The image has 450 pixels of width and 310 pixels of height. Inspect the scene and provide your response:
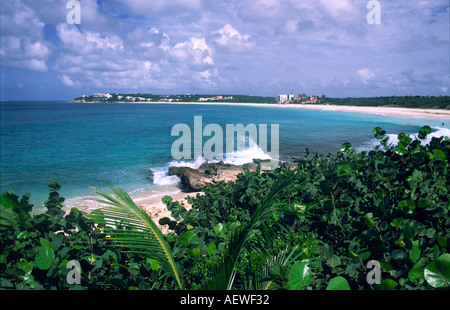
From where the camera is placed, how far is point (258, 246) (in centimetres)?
230

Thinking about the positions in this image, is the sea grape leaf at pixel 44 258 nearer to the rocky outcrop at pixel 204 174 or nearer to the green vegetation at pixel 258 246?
the green vegetation at pixel 258 246

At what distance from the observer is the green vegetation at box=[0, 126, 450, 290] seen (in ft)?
5.96

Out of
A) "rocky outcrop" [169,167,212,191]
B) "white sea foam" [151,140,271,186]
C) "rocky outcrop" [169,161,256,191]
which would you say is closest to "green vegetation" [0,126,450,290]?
"rocky outcrop" [169,161,256,191]

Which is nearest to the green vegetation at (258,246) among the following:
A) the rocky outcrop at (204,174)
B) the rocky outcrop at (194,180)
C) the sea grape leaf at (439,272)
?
the sea grape leaf at (439,272)

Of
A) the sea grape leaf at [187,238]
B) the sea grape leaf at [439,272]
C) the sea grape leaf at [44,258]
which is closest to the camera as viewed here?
the sea grape leaf at [439,272]

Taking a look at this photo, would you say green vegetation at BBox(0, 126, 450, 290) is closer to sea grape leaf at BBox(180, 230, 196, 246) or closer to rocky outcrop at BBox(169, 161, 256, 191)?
sea grape leaf at BBox(180, 230, 196, 246)

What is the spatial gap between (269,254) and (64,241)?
1708 mm

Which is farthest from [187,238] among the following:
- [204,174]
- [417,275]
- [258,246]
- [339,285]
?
[204,174]

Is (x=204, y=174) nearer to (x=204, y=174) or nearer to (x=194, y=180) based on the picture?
(x=204, y=174)

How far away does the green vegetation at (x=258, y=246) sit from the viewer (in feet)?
5.96

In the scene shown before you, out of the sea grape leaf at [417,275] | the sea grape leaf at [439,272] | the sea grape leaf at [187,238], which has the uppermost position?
the sea grape leaf at [439,272]

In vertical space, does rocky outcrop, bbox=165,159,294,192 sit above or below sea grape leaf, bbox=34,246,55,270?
below

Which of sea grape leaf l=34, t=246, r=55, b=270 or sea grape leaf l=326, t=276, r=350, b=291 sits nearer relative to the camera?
sea grape leaf l=326, t=276, r=350, b=291

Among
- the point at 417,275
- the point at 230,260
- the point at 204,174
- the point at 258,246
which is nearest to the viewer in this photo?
the point at 417,275
